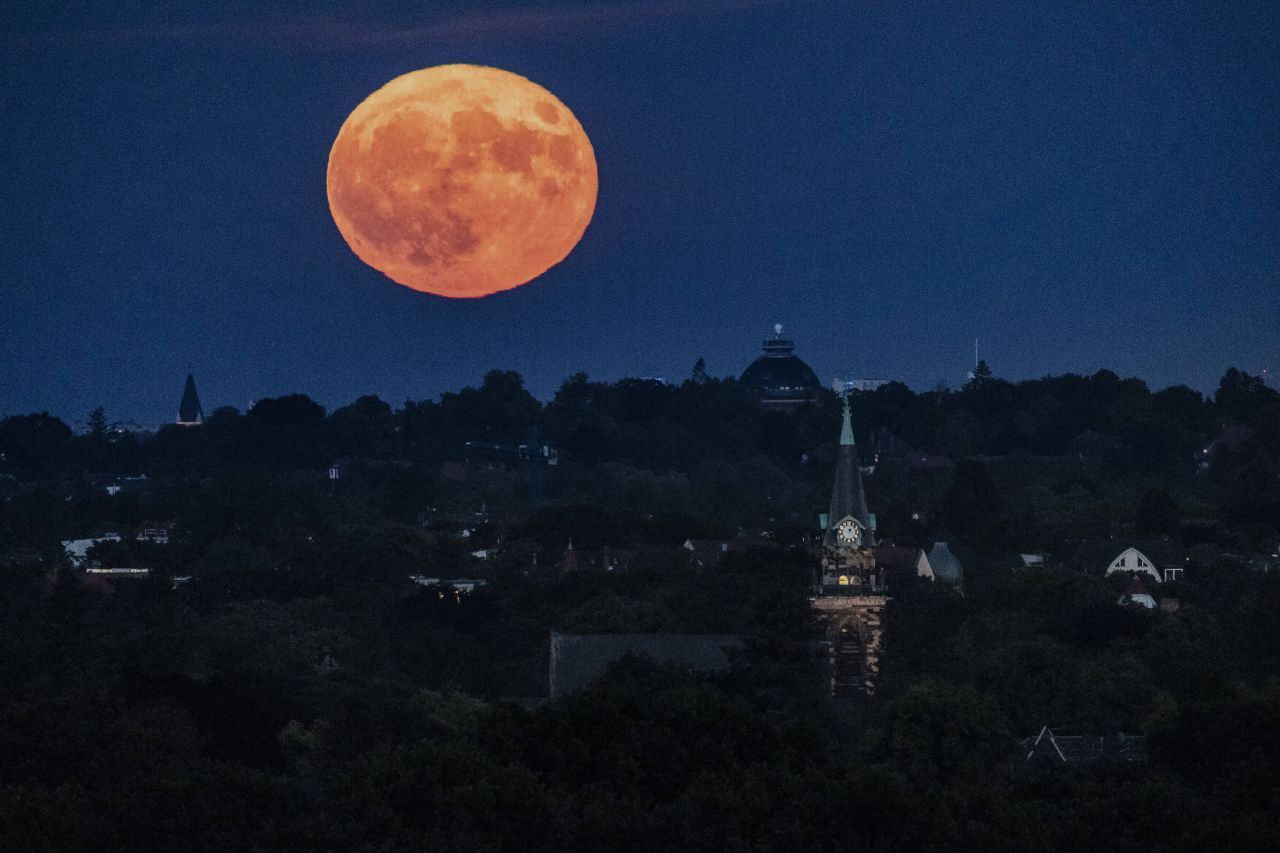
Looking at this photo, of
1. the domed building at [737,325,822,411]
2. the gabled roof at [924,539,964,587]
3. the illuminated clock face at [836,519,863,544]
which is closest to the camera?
the illuminated clock face at [836,519,863,544]

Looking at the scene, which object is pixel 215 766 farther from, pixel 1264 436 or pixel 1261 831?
pixel 1264 436

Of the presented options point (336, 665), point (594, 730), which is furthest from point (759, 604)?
point (594, 730)

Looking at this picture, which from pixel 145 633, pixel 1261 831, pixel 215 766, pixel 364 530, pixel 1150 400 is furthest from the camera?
pixel 1150 400

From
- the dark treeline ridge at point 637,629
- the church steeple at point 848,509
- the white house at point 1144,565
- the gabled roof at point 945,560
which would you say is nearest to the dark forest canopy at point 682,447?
the dark treeline ridge at point 637,629

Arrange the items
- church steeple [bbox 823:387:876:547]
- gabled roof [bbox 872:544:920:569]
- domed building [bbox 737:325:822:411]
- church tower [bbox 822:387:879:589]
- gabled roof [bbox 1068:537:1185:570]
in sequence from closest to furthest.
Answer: church tower [bbox 822:387:879:589] < church steeple [bbox 823:387:876:547] < gabled roof [bbox 1068:537:1185:570] < gabled roof [bbox 872:544:920:569] < domed building [bbox 737:325:822:411]

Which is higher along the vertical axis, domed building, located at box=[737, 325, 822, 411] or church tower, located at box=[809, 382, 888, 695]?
domed building, located at box=[737, 325, 822, 411]

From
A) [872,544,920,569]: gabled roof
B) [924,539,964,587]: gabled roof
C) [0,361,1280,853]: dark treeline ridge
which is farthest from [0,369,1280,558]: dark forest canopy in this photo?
[924,539,964,587]: gabled roof

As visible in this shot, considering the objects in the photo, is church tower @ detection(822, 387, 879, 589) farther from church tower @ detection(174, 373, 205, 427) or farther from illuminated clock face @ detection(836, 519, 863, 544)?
church tower @ detection(174, 373, 205, 427)
